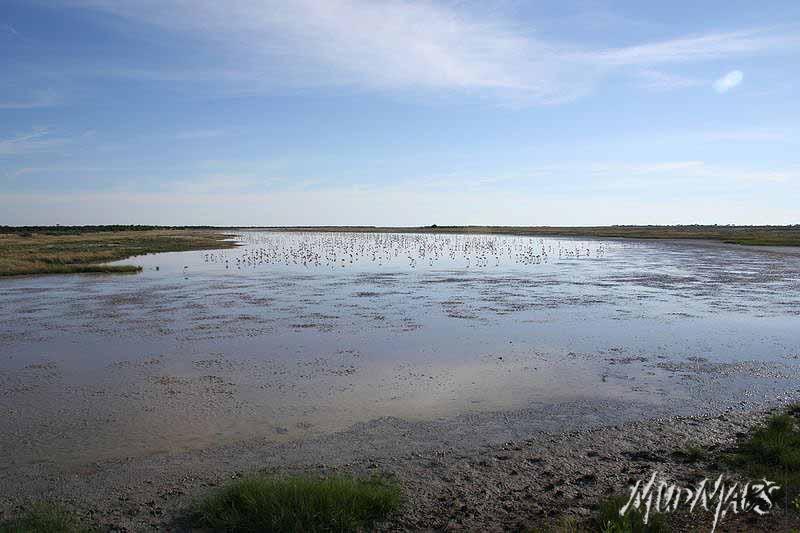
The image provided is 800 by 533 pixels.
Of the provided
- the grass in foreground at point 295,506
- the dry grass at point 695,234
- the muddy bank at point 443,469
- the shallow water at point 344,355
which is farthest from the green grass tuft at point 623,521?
the dry grass at point 695,234

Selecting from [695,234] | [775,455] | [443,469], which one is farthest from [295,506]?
[695,234]

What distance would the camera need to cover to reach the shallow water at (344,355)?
31.7 ft

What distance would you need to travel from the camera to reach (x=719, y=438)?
27.1ft

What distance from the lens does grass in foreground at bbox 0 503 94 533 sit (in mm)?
5691

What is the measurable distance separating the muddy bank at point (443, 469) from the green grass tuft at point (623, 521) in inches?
10.0

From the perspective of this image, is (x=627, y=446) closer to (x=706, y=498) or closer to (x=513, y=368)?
(x=706, y=498)

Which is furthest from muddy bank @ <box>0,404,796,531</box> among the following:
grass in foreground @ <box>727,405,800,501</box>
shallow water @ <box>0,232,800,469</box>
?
shallow water @ <box>0,232,800,469</box>

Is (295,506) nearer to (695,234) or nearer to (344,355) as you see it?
(344,355)

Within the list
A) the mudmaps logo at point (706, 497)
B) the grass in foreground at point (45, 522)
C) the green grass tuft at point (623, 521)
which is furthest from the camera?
the mudmaps logo at point (706, 497)

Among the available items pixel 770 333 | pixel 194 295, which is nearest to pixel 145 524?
pixel 770 333

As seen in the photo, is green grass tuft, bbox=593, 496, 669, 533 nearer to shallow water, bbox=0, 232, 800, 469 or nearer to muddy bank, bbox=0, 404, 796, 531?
muddy bank, bbox=0, 404, 796, 531

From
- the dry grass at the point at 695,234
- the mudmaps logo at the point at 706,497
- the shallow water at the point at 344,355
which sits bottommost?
the shallow water at the point at 344,355

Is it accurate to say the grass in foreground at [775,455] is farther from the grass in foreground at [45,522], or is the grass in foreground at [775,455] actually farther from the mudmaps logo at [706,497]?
the grass in foreground at [45,522]

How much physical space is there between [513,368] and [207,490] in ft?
25.4
